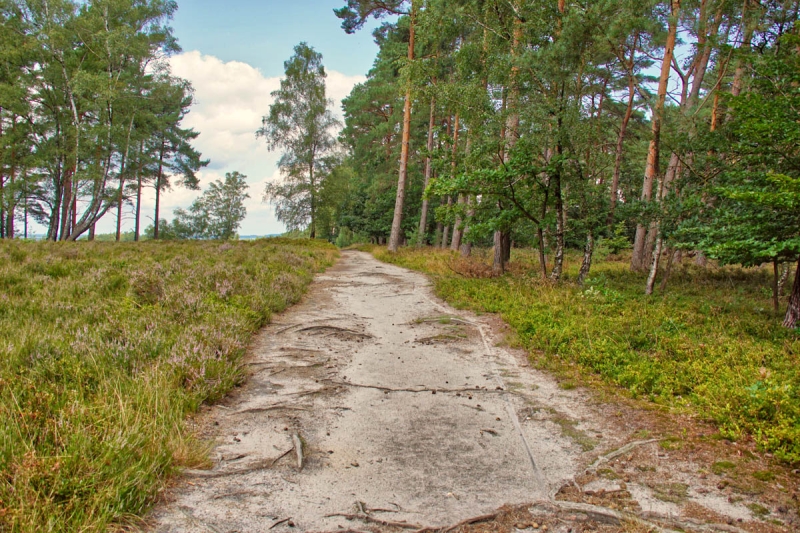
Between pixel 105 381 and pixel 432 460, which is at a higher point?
pixel 105 381

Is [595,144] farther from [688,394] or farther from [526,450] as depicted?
[526,450]

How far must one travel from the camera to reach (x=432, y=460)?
321 cm

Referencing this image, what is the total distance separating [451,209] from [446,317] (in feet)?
Answer: 14.8

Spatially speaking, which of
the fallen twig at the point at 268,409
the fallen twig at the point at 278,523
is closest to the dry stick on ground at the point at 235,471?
the fallen twig at the point at 278,523

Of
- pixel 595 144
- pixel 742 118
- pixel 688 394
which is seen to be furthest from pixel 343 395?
pixel 595 144

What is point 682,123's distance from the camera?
970cm

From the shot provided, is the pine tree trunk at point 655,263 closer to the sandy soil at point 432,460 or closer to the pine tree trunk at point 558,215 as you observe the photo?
the pine tree trunk at point 558,215

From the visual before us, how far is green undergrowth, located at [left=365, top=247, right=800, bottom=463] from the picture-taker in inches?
145

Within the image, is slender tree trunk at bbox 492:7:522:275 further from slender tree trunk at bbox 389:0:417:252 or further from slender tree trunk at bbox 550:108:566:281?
slender tree trunk at bbox 389:0:417:252

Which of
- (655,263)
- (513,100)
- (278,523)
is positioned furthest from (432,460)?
(513,100)

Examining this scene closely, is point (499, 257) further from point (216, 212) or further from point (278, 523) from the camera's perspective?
point (216, 212)

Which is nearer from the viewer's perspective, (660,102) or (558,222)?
(660,102)

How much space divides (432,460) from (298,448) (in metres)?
1.07

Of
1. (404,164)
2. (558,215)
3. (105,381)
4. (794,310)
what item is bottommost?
(105,381)
